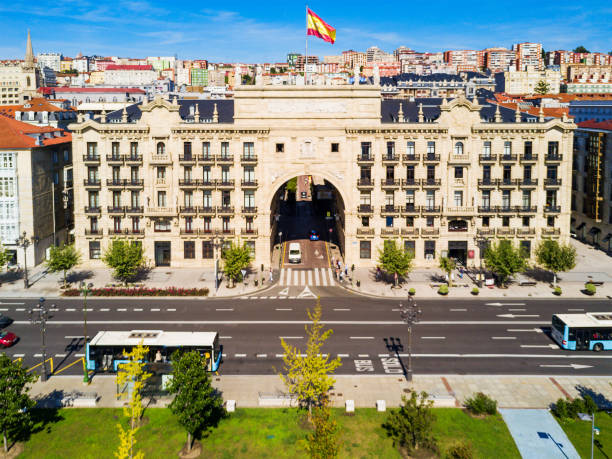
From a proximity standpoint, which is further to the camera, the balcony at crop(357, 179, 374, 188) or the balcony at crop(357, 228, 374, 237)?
the balcony at crop(357, 228, 374, 237)

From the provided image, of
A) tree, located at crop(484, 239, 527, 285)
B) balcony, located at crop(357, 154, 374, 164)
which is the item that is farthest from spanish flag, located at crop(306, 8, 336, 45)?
tree, located at crop(484, 239, 527, 285)

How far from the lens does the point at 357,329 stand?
207 ft

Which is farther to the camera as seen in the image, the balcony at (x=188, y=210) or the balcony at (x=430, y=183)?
the balcony at (x=188, y=210)

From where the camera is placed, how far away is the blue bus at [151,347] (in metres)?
49.8

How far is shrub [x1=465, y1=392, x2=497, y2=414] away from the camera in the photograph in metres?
44.3

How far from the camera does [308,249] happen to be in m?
96.8

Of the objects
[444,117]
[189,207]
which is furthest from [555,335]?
[189,207]

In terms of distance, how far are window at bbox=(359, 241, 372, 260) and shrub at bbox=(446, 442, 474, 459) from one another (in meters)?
49.3

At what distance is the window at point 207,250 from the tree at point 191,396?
46209 mm

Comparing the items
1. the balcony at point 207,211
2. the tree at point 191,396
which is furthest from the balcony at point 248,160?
the tree at point 191,396

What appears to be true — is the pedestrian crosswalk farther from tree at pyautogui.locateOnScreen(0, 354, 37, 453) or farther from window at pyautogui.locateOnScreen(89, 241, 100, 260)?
tree at pyautogui.locateOnScreen(0, 354, 37, 453)

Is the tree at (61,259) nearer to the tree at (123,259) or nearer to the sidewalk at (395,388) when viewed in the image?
the tree at (123,259)

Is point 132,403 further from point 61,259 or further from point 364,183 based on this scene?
point 364,183

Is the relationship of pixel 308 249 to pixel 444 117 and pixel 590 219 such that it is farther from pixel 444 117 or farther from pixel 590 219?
pixel 590 219
